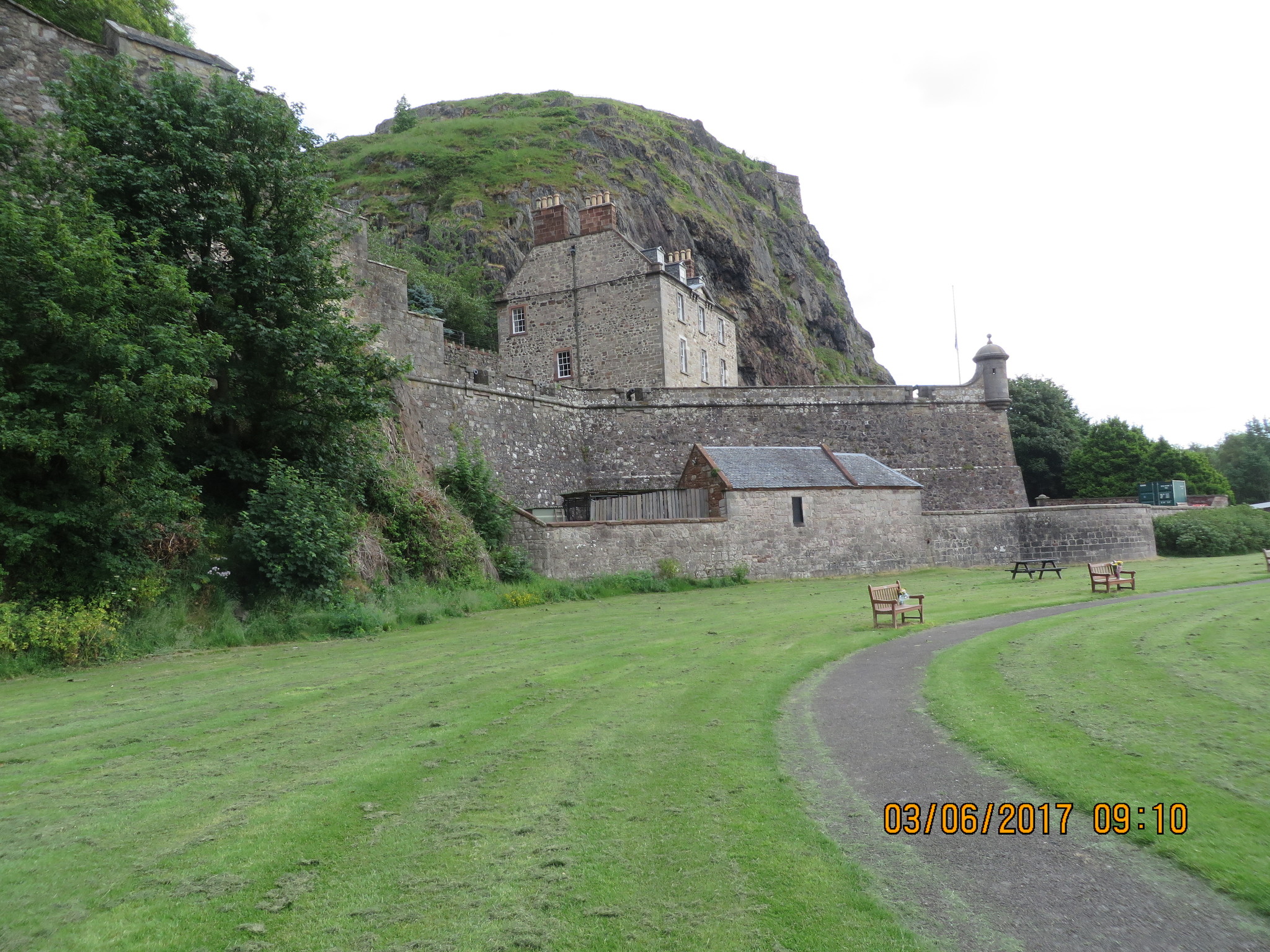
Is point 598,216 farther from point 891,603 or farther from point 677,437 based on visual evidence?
point 891,603

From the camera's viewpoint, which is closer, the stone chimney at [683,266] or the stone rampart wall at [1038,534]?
the stone rampart wall at [1038,534]

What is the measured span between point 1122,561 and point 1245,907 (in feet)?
111

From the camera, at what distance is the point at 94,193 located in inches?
629

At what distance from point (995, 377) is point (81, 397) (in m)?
38.6

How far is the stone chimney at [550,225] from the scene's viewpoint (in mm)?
45219

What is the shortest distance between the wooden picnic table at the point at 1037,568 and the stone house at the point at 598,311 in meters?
18.3

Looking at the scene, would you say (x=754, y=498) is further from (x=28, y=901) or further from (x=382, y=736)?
(x=28, y=901)

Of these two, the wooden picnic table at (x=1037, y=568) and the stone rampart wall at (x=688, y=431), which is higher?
the stone rampart wall at (x=688, y=431)

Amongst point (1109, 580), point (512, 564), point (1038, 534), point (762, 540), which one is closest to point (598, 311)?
point (762, 540)

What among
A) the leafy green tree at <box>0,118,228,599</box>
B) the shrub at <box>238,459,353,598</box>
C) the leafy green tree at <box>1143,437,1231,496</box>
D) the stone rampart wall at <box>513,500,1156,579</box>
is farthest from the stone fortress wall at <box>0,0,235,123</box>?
the leafy green tree at <box>1143,437,1231,496</box>

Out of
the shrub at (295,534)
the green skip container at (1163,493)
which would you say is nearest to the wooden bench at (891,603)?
the shrub at (295,534)
